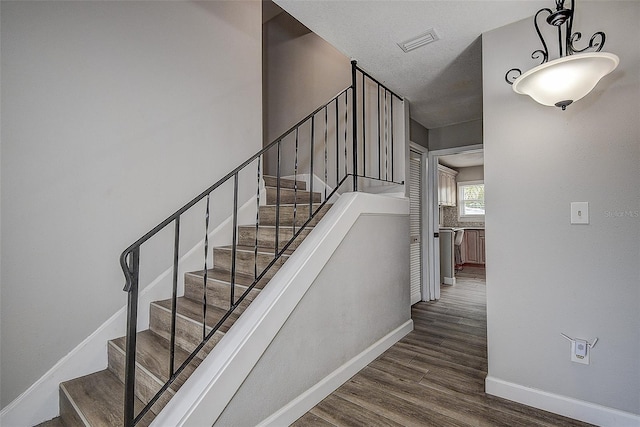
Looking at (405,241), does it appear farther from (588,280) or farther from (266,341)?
(266,341)

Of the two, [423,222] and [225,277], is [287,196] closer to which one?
[225,277]

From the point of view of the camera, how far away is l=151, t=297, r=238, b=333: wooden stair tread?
5.73 ft

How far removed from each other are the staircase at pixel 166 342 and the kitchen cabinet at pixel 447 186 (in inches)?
213

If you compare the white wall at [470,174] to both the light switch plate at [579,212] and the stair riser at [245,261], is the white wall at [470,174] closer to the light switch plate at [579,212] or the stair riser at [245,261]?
the light switch plate at [579,212]

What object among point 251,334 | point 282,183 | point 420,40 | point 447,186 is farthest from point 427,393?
point 447,186

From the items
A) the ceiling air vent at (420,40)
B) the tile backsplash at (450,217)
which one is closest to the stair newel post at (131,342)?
the ceiling air vent at (420,40)

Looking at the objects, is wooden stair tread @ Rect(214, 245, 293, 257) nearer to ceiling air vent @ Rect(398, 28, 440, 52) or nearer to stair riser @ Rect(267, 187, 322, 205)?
stair riser @ Rect(267, 187, 322, 205)

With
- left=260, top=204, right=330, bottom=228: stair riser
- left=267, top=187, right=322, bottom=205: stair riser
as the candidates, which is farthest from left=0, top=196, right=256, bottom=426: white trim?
left=267, top=187, right=322, bottom=205: stair riser

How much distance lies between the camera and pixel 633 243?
165 centimetres

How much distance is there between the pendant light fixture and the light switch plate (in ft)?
1.88

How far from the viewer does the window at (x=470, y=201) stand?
313 inches

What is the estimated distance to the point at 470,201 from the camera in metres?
8.11

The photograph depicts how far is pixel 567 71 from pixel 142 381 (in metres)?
2.66

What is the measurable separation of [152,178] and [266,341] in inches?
57.3
